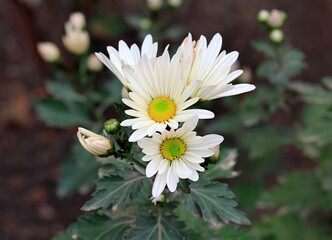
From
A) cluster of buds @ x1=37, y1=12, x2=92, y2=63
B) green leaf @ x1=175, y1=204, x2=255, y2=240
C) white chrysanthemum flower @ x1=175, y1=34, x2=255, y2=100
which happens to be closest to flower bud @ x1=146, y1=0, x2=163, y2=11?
cluster of buds @ x1=37, y1=12, x2=92, y2=63

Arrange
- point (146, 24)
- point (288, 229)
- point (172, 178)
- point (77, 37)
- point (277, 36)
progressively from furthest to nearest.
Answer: point (146, 24) → point (288, 229) → point (77, 37) → point (277, 36) → point (172, 178)

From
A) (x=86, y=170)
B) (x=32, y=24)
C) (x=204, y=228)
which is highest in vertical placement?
(x=32, y=24)

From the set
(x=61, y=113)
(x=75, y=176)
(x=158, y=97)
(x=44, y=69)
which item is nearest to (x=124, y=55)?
(x=158, y=97)

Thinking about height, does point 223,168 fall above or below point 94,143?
below

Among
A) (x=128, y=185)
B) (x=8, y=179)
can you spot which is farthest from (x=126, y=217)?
(x=8, y=179)

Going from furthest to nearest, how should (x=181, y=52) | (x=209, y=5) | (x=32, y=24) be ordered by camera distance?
(x=209, y=5) → (x=32, y=24) → (x=181, y=52)

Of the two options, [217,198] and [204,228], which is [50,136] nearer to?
[204,228]

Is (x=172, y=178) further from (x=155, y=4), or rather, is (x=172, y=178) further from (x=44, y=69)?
(x=44, y=69)

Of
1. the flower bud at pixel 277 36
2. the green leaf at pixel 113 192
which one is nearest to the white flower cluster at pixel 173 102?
the green leaf at pixel 113 192
